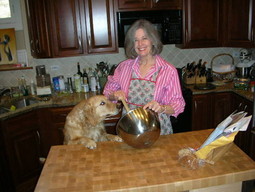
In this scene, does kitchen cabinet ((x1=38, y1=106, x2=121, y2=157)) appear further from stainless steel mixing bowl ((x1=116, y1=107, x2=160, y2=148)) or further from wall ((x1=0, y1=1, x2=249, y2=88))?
stainless steel mixing bowl ((x1=116, y1=107, x2=160, y2=148))

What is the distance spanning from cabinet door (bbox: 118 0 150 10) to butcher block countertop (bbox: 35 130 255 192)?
196 centimetres

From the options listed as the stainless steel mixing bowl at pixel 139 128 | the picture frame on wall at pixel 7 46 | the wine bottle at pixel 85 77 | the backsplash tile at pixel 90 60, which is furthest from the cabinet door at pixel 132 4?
the stainless steel mixing bowl at pixel 139 128

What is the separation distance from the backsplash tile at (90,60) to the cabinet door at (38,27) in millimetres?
408

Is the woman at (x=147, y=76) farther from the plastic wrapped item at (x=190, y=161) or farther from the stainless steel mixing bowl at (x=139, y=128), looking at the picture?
the plastic wrapped item at (x=190, y=161)

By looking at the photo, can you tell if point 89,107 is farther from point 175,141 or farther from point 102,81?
point 102,81

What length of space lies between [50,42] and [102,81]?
0.81m

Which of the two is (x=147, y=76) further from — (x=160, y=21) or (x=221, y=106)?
(x=221, y=106)

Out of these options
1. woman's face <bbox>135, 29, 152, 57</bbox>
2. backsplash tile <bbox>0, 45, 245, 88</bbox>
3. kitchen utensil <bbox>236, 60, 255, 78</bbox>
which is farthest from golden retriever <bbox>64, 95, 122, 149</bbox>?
kitchen utensil <bbox>236, 60, 255, 78</bbox>

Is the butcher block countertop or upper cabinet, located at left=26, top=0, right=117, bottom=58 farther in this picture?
upper cabinet, located at left=26, top=0, right=117, bottom=58

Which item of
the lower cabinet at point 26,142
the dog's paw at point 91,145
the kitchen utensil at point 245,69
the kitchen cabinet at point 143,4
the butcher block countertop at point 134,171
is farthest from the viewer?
the kitchen utensil at point 245,69

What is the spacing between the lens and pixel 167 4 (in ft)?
9.43

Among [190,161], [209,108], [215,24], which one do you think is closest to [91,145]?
[190,161]

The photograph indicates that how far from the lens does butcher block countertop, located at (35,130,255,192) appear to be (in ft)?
3.47

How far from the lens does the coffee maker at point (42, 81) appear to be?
304cm
